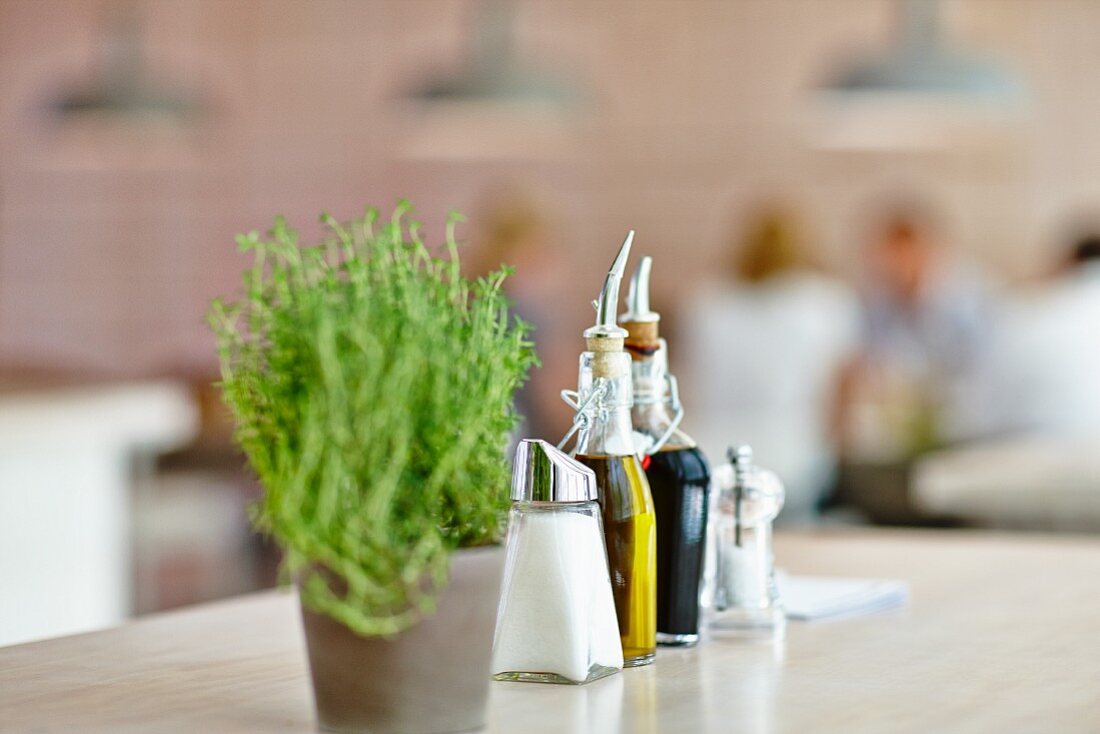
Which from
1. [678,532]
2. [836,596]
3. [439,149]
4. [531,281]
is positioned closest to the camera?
[678,532]

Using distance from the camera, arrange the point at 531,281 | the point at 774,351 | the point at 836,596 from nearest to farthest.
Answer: the point at 836,596 → the point at 774,351 → the point at 531,281

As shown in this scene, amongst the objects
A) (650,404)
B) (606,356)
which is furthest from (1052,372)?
(606,356)

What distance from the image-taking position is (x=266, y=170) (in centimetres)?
738

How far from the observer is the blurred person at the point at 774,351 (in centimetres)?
522

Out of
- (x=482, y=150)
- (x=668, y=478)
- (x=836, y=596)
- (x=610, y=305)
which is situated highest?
(x=482, y=150)

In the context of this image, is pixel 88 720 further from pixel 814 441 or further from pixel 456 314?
pixel 814 441

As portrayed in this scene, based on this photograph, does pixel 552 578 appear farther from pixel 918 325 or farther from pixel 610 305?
pixel 918 325

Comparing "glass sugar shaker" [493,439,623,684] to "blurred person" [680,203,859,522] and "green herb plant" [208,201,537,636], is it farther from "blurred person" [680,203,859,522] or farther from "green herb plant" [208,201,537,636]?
"blurred person" [680,203,859,522]

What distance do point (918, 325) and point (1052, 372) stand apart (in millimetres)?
1292

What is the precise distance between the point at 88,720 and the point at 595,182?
6025 millimetres

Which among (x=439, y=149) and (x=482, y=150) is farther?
(x=439, y=149)

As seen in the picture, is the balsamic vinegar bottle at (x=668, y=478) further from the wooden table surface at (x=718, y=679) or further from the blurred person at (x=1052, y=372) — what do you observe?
the blurred person at (x=1052, y=372)

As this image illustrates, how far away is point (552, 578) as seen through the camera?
92 cm

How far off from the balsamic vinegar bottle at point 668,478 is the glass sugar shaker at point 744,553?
0.20 ft
